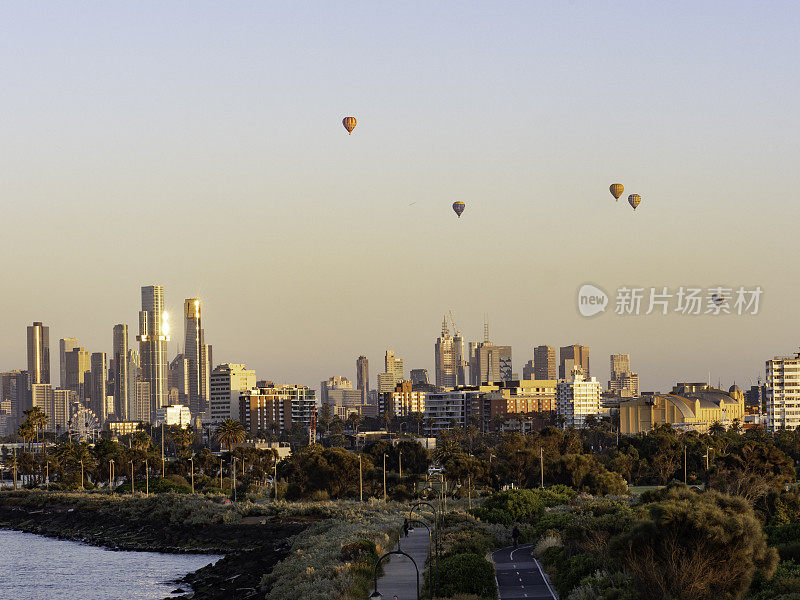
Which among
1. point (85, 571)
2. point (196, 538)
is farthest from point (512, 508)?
point (85, 571)

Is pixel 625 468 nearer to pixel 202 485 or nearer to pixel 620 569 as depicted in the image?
pixel 202 485

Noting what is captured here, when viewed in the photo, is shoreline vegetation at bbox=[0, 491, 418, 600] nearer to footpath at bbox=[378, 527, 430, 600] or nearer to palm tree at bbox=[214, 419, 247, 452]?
footpath at bbox=[378, 527, 430, 600]

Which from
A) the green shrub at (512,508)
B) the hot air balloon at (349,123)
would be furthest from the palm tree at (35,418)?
the green shrub at (512,508)

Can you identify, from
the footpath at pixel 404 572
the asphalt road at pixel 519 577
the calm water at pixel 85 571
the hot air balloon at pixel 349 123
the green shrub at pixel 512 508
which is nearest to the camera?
the asphalt road at pixel 519 577

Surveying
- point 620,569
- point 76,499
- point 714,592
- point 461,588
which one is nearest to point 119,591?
point 461,588

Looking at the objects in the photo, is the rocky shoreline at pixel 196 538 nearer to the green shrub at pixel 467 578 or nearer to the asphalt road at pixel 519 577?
the asphalt road at pixel 519 577
